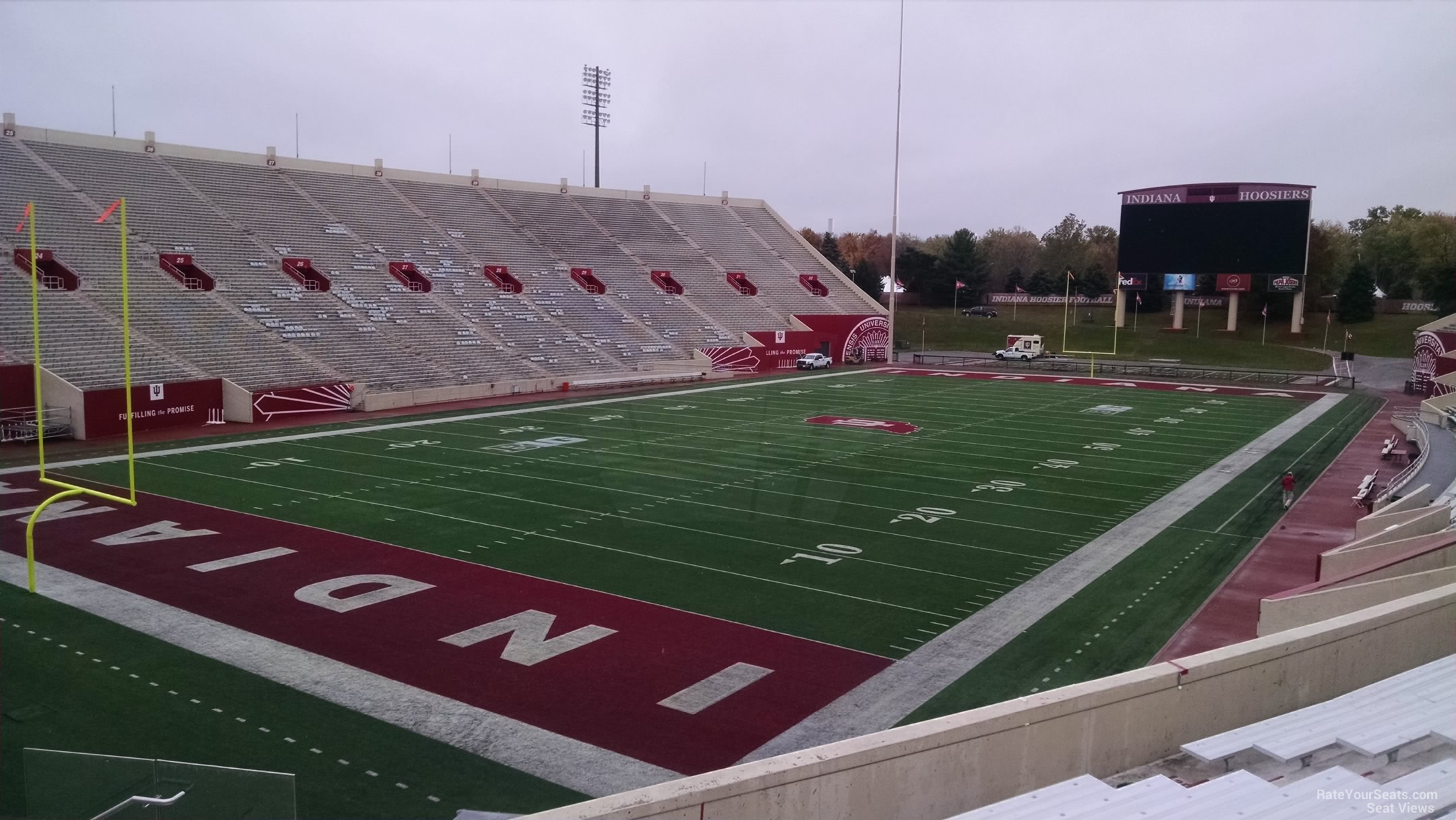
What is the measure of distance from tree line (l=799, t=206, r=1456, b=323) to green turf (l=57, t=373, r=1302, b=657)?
37.7 meters

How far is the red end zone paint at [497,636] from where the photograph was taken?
8375 mm

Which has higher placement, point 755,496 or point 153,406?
point 153,406

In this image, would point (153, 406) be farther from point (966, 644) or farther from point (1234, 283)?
point (1234, 283)

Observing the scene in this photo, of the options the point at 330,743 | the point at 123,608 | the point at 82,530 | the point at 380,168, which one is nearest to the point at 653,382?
the point at 380,168

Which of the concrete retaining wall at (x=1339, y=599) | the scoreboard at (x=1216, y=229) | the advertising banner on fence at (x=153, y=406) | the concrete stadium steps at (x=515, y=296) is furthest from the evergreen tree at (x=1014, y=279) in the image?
the concrete retaining wall at (x=1339, y=599)

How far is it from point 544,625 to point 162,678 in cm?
350

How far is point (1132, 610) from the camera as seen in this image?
11453 mm

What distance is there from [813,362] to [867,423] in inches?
719

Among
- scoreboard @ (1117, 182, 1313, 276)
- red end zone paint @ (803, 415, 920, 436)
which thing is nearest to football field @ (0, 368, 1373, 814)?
red end zone paint @ (803, 415, 920, 436)

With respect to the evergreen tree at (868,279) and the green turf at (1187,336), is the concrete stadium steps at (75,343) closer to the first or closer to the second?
the green turf at (1187,336)

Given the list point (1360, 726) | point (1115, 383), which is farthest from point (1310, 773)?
point (1115, 383)

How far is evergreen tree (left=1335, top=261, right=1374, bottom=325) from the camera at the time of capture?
6203 centimetres

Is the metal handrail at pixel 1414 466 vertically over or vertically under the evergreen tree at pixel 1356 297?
under

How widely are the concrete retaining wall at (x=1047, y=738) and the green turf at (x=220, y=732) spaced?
105 inches
